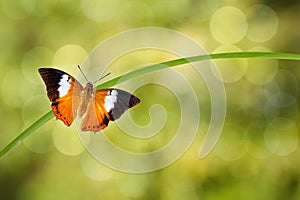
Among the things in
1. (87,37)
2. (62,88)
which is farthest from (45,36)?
(62,88)

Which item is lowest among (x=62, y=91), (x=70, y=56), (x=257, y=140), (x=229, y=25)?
(x=62, y=91)

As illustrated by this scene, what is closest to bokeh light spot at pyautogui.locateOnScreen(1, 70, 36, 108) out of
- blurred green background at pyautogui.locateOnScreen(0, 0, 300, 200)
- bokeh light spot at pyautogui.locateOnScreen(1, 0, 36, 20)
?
blurred green background at pyautogui.locateOnScreen(0, 0, 300, 200)

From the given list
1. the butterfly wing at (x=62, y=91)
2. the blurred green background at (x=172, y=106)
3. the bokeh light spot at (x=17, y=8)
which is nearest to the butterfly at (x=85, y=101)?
the butterfly wing at (x=62, y=91)

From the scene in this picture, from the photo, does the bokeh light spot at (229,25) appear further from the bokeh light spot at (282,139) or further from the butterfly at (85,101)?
the butterfly at (85,101)

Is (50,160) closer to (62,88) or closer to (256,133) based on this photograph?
(256,133)

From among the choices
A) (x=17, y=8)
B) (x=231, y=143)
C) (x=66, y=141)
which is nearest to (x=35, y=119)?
(x=66, y=141)

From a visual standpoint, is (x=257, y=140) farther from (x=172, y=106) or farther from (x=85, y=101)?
(x=85, y=101)
